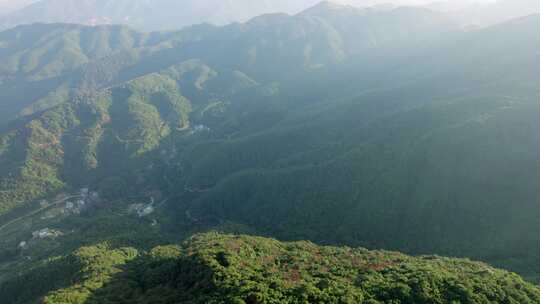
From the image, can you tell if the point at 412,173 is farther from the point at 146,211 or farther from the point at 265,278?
the point at 146,211

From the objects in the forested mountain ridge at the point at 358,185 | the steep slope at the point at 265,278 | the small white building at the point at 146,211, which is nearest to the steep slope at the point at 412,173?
the forested mountain ridge at the point at 358,185

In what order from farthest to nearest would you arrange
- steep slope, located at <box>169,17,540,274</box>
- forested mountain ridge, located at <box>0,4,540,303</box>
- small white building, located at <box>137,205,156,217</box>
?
small white building, located at <box>137,205,156,217</box> → forested mountain ridge, located at <box>0,4,540,303</box> → steep slope, located at <box>169,17,540,274</box>

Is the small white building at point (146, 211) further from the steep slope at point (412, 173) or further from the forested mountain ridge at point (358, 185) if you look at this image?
the steep slope at point (412, 173)

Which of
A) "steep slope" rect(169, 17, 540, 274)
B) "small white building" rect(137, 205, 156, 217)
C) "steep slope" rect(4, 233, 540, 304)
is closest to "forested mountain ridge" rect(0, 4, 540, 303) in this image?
"steep slope" rect(169, 17, 540, 274)

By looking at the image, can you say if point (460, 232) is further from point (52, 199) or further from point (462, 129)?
point (52, 199)

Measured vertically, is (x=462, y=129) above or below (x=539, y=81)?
below

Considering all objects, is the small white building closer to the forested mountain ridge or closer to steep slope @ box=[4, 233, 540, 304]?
the forested mountain ridge

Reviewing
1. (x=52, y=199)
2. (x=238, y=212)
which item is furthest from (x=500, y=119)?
(x=52, y=199)

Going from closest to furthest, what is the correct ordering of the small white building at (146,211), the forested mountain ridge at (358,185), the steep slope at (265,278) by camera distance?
the steep slope at (265,278) < the forested mountain ridge at (358,185) < the small white building at (146,211)

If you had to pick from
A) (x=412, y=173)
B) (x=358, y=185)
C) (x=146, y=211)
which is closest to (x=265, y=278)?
(x=358, y=185)
